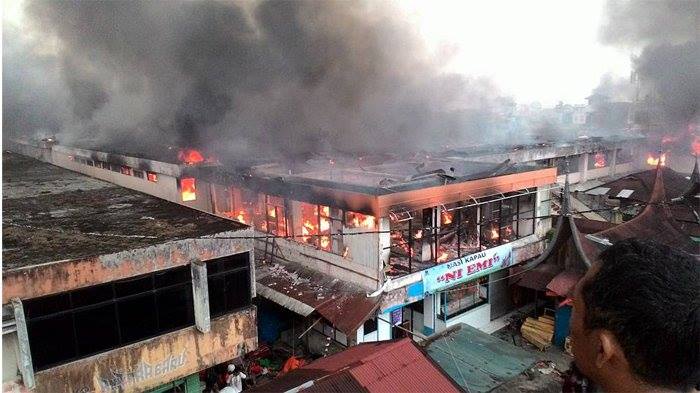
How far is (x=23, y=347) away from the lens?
17.6ft

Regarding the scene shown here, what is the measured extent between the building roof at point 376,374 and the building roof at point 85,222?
104 inches

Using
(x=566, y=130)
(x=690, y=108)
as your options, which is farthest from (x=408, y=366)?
(x=566, y=130)

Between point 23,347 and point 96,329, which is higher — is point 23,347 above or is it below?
above

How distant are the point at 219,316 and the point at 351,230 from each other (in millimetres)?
3359

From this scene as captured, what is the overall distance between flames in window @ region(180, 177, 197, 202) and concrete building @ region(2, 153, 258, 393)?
16.8 ft

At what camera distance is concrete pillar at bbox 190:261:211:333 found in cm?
677

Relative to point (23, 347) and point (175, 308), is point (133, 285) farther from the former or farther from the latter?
point (23, 347)

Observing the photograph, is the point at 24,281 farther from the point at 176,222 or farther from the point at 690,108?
the point at 690,108

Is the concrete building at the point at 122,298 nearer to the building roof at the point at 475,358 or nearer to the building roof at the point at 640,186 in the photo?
the building roof at the point at 475,358

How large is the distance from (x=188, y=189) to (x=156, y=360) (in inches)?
315

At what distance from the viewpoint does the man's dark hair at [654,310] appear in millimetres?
964

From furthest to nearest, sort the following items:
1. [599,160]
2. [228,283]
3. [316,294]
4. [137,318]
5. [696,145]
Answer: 1. [696,145]
2. [599,160]
3. [316,294]
4. [228,283]
5. [137,318]

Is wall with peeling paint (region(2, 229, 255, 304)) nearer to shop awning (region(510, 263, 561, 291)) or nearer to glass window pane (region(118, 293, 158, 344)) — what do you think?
glass window pane (region(118, 293, 158, 344))

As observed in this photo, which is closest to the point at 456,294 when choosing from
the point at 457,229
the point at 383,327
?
the point at 457,229
